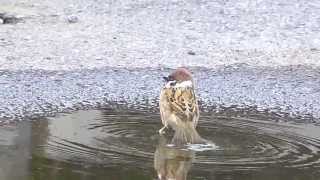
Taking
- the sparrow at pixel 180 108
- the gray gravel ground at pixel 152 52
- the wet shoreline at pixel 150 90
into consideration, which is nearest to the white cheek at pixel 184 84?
the sparrow at pixel 180 108

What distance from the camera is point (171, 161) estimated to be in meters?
6.00

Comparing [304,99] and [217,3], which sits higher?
[217,3]

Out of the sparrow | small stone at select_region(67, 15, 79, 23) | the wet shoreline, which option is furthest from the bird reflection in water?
small stone at select_region(67, 15, 79, 23)

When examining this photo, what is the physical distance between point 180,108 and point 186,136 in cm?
25

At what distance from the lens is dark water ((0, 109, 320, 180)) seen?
18.5ft

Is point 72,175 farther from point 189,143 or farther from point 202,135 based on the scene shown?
point 202,135

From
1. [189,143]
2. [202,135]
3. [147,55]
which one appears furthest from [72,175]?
[147,55]

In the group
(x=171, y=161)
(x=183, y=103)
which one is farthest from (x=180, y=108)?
(x=171, y=161)

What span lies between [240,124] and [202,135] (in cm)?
67

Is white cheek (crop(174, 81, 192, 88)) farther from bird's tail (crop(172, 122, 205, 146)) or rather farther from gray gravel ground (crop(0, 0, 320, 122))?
gray gravel ground (crop(0, 0, 320, 122))

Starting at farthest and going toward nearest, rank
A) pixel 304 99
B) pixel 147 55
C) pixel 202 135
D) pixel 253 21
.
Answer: pixel 253 21
pixel 147 55
pixel 304 99
pixel 202 135

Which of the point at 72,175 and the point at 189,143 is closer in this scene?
the point at 72,175

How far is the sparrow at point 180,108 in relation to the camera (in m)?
6.37

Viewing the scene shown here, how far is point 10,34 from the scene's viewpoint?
42.1 ft
